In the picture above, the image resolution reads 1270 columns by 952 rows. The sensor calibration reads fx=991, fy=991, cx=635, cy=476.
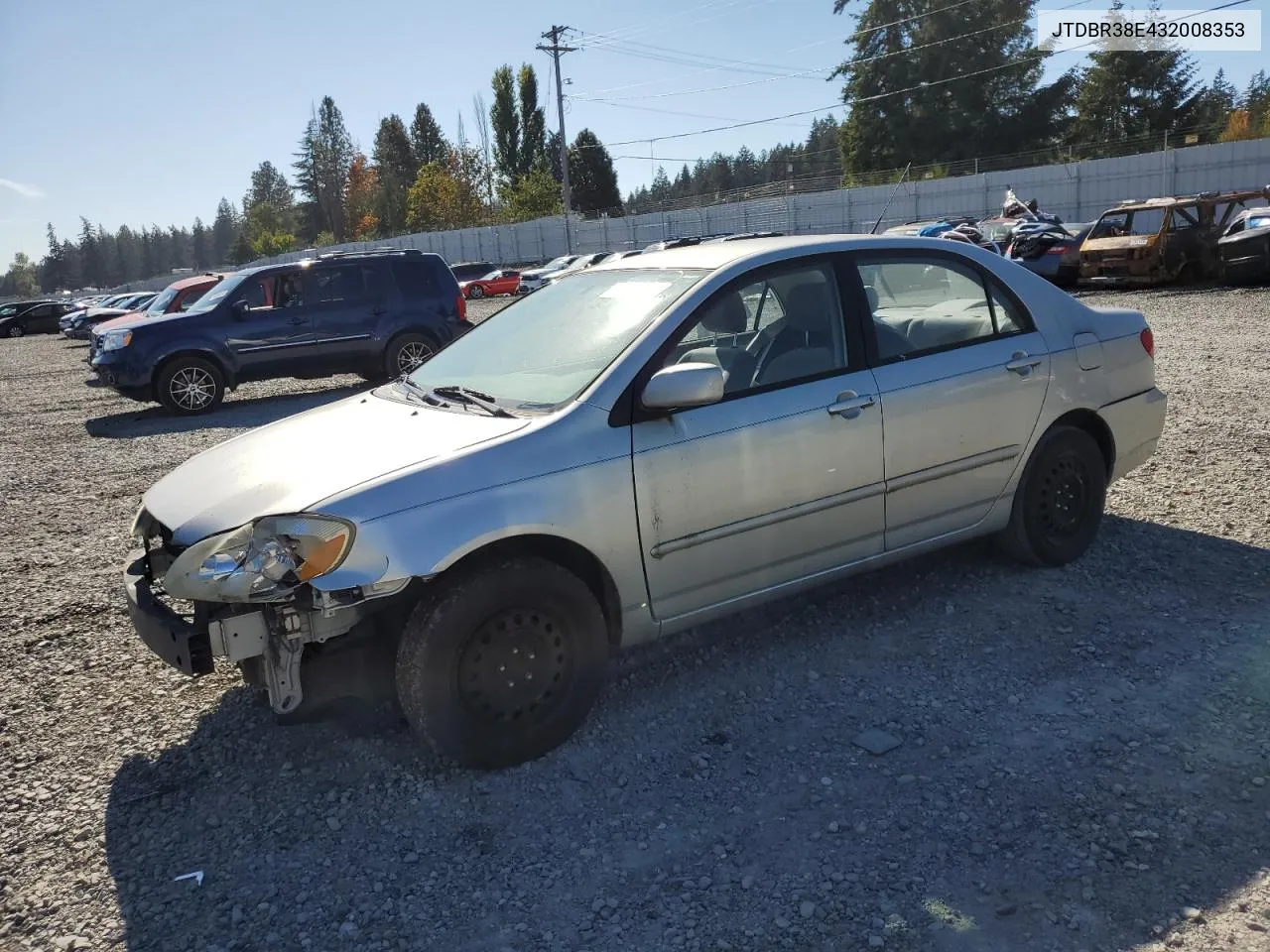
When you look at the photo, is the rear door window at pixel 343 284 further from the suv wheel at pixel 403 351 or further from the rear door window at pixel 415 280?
the suv wheel at pixel 403 351

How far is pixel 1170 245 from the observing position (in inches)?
764

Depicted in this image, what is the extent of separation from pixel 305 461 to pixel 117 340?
1041 centimetres

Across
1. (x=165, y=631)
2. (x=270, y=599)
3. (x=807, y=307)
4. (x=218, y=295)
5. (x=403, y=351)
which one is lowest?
(x=165, y=631)

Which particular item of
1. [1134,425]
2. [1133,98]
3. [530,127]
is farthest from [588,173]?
[1134,425]

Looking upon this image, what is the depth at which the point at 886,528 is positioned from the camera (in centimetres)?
419

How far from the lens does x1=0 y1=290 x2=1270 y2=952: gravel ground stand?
265 cm

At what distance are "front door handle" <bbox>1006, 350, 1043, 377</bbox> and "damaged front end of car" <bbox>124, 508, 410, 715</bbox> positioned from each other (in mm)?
2940

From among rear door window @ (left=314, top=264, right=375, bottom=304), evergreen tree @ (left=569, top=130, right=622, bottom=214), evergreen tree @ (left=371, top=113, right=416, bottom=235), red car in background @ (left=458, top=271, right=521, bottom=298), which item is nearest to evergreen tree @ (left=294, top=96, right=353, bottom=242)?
evergreen tree @ (left=371, top=113, right=416, bottom=235)

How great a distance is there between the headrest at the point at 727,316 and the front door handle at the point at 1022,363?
134 centimetres

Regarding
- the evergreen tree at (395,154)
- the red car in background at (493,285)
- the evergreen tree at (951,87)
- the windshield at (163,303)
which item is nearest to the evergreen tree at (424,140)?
the evergreen tree at (395,154)

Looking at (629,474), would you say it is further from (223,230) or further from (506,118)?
(223,230)

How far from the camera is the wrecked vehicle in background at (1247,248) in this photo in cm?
1772

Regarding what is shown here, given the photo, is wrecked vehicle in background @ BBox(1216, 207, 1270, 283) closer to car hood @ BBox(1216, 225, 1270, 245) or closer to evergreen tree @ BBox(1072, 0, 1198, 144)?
car hood @ BBox(1216, 225, 1270, 245)

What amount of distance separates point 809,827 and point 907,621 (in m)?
1.67
